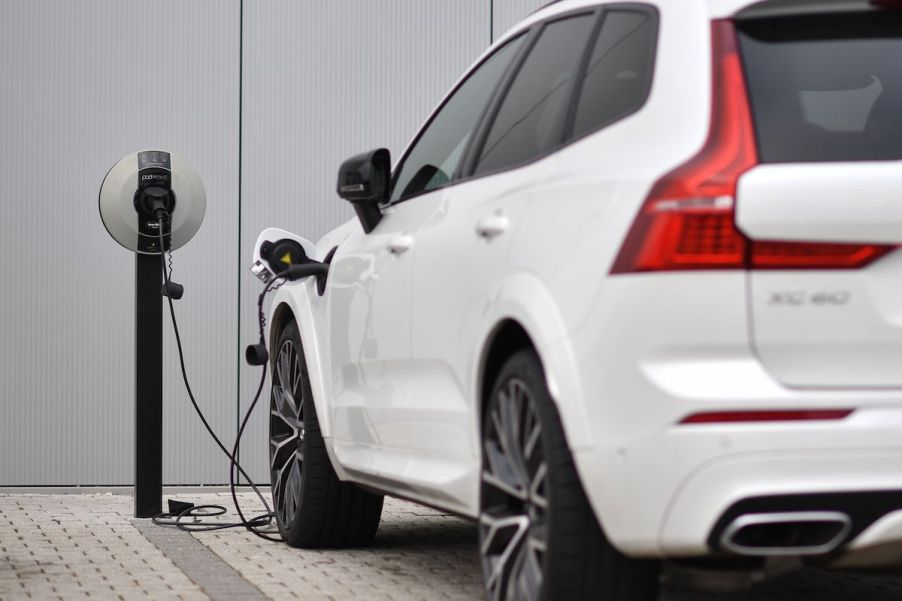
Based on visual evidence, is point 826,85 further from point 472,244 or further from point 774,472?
point 472,244

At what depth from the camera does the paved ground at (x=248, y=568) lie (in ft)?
18.5

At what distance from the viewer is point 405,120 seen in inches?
408

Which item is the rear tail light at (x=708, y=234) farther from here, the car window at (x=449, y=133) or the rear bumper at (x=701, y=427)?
the car window at (x=449, y=133)

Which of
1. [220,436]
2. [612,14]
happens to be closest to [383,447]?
[612,14]

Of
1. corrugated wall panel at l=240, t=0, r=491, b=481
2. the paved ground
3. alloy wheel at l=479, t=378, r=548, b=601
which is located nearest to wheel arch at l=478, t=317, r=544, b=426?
alloy wheel at l=479, t=378, r=548, b=601

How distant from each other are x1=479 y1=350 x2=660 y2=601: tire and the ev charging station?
4288 mm

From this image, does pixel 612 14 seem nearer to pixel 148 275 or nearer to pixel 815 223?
pixel 815 223

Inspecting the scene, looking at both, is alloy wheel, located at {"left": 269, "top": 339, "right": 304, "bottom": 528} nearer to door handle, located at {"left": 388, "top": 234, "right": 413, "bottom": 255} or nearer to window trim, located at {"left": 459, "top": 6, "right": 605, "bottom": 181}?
door handle, located at {"left": 388, "top": 234, "right": 413, "bottom": 255}

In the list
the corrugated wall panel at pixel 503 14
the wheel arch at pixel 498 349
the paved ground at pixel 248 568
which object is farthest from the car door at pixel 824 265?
the corrugated wall panel at pixel 503 14

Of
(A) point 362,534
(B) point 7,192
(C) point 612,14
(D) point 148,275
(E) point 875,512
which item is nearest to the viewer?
(E) point 875,512

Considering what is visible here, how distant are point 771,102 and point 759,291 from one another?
523mm

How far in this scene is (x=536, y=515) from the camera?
411cm

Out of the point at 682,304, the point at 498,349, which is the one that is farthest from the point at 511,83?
the point at 682,304

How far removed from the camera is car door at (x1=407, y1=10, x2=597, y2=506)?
4.45 m
